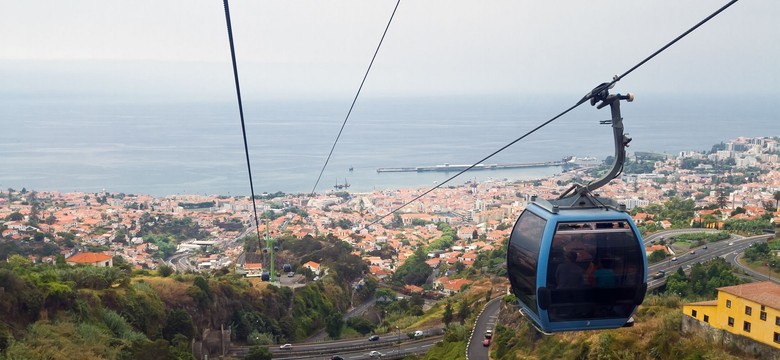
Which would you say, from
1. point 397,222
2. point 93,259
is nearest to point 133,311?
point 93,259

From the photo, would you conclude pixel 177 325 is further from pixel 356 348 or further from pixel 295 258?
pixel 295 258

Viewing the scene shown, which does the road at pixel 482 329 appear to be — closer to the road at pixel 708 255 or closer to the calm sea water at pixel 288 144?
the road at pixel 708 255

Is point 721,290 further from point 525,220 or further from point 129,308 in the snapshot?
point 129,308

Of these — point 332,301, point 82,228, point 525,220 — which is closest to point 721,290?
point 525,220

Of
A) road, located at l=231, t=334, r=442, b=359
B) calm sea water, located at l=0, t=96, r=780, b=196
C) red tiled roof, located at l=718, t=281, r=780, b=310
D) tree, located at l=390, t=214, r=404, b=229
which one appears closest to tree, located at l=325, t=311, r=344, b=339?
road, located at l=231, t=334, r=442, b=359

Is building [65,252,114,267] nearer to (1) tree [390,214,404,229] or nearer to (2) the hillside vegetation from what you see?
(2) the hillside vegetation

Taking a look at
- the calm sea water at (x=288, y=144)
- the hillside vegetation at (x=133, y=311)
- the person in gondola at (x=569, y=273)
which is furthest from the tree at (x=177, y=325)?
the calm sea water at (x=288, y=144)

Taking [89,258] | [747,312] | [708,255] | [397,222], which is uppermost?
[747,312]
